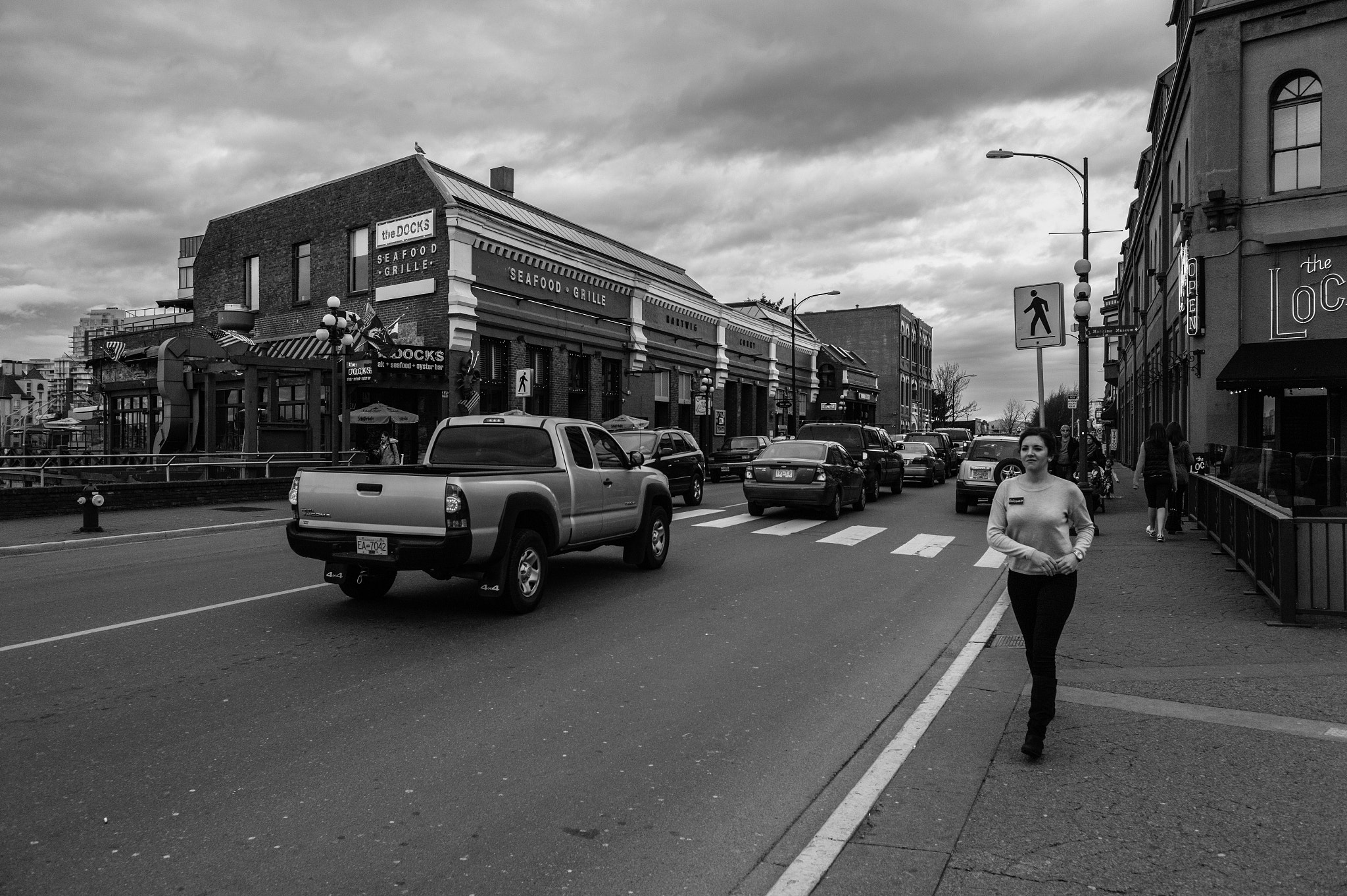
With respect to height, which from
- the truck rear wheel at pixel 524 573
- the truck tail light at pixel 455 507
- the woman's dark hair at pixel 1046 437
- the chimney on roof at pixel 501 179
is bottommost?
the truck rear wheel at pixel 524 573

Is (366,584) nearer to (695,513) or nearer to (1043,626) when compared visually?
(1043,626)

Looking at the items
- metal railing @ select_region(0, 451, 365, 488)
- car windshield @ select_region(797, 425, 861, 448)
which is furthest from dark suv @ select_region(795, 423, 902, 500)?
metal railing @ select_region(0, 451, 365, 488)

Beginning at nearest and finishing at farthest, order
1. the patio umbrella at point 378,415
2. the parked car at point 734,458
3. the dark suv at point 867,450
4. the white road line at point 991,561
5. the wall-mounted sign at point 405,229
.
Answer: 1. the white road line at point 991,561
2. the dark suv at point 867,450
3. the patio umbrella at point 378,415
4. the wall-mounted sign at point 405,229
5. the parked car at point 734,458

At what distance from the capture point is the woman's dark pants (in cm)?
476

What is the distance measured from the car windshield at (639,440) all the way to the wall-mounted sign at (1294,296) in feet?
44.3

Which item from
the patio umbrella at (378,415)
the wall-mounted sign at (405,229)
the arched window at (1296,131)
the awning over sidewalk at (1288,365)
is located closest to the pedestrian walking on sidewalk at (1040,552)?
the awning over sidewalk at (1288,365)

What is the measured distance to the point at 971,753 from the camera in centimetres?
490

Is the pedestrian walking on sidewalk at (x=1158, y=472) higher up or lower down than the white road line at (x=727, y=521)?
higher up

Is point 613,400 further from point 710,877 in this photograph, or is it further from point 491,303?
point 710,877

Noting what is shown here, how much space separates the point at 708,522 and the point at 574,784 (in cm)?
1268

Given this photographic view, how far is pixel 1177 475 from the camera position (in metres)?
15.2

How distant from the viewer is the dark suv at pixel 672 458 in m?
20.5

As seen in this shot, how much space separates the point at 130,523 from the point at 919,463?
22252mm

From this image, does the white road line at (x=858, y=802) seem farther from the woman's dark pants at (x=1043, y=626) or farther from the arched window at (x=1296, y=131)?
the arched window at (x=1296, y=131)
